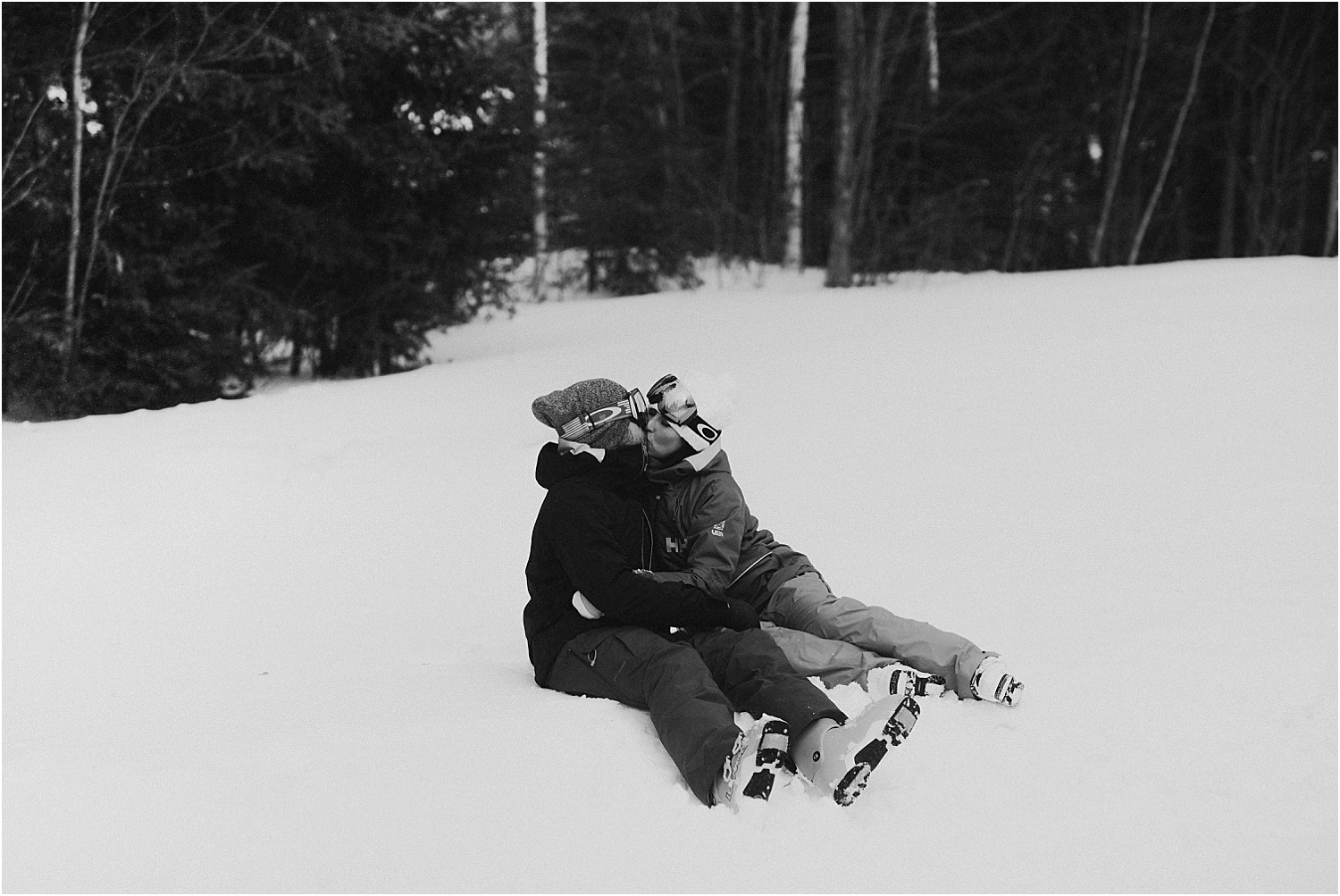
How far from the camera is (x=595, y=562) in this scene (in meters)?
3.60

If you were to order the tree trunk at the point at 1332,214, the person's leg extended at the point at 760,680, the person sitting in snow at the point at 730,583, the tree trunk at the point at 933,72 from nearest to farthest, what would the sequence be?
the person's leg extended at the point at 760,680, the person sitting in snow at the point at 730,583, the tree trunk at the point at 1332,214, the tree trunk at the point at 933,72

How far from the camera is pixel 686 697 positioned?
10.9ft

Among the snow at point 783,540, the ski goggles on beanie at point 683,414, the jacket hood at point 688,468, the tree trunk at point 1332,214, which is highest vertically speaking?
the tree trunk at point 1332,214

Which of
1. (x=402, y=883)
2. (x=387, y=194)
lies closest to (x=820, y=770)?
(x=402, y=883)

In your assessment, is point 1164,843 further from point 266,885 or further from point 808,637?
point 266,885

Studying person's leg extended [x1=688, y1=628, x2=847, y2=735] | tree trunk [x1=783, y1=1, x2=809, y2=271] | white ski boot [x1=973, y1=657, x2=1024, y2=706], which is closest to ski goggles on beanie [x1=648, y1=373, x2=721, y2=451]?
person's leg extended [x1=688, y1=628, x2=847, y2=735]

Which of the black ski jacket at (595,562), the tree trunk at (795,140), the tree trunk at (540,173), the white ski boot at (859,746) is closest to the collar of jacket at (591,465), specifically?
the black ski jacket at (595,562)

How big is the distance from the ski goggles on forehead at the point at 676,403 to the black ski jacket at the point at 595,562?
176 mm

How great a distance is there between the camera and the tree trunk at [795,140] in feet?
53.6

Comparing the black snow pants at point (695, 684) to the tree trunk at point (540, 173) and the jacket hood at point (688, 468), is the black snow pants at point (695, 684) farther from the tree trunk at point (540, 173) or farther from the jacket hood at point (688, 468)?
the tree trunk at point (540, 173)

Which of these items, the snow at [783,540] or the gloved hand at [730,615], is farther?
the gloved hand at [730,615]

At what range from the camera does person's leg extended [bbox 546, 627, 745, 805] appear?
Answer: 3107 millimetres

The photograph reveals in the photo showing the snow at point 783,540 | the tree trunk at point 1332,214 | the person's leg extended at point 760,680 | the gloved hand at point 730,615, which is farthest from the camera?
the tree trunk at point 1332,214

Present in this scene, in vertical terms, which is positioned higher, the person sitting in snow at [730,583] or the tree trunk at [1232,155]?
the tree trunk at [1232,155]
